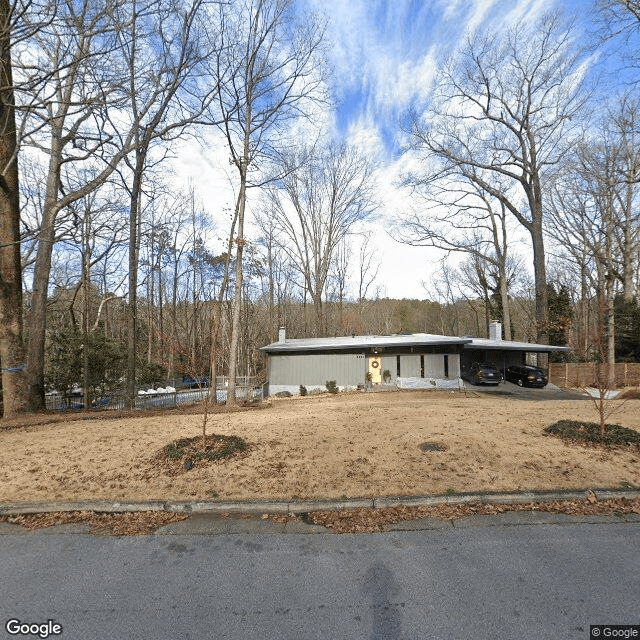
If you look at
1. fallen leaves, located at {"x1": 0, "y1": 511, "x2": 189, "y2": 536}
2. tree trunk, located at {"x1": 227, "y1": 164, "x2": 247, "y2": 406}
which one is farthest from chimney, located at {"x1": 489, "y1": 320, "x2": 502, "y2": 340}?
fallen leaves, located at {"x1": 0, "y1": 511, "x2": 189, "y2": 536}

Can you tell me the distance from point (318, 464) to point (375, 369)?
1570cm

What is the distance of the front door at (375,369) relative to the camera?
20.0 m

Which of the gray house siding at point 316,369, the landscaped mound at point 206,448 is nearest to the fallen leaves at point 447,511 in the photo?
the landscaped mound at point 206,448

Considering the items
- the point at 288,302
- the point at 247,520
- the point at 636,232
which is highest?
the point at 636,232

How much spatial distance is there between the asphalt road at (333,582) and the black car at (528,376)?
20133mm

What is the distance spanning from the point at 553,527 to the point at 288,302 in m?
35.3

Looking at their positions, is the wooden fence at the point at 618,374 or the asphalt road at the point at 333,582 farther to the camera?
the wooden fence at the point at 618,374

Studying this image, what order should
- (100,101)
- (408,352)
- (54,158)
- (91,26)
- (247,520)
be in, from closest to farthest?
(247,520), (91,26), (100,101), (54,158), (408,352)

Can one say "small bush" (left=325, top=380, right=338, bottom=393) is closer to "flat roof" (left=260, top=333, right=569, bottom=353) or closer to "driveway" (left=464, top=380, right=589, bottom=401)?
"flat roof" (left=260, top=333, right=569, bottom=353)

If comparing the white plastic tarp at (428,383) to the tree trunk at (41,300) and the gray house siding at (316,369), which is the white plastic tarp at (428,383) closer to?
the gray house siding at (316,369)

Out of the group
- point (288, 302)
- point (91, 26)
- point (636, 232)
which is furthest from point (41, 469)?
point (288, 302)

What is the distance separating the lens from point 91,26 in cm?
595

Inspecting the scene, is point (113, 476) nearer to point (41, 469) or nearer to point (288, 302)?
point (41, 469)

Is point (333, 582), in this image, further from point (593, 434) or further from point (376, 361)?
point (376, 361)
